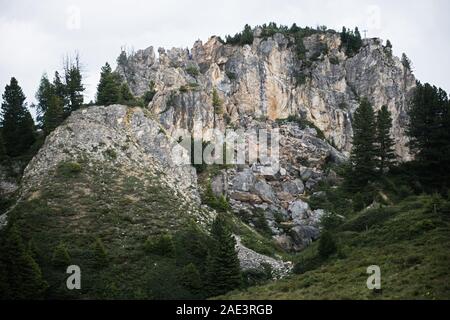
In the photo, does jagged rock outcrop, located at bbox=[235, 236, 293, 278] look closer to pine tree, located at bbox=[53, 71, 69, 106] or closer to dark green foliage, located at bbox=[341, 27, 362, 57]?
pine tree, located at bbox=[53, 71, 69, 106]

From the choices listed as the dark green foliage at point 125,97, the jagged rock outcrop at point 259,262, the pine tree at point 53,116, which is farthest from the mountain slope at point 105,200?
the jagged rock outcrop at point 259,262

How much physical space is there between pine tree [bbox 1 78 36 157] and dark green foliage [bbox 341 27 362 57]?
80.4 meters

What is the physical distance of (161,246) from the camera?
1927 inches

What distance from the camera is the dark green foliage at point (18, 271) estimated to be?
37.8 metres

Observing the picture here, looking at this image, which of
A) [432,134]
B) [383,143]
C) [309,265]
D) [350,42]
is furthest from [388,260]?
[350,42]

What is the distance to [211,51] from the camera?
386 ft

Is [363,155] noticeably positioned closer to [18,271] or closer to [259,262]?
[259,262]

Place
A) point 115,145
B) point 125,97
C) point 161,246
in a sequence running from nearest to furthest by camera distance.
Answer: point 161,246 < point 115,145 < point 125,97

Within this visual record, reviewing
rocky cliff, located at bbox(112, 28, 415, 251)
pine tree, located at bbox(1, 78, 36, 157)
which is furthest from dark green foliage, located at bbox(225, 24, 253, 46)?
pine tree, located at bbox(1, 78, 36, 157)

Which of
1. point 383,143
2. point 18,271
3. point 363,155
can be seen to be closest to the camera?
point 18,271

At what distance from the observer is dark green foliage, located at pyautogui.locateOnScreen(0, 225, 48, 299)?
37.8 metres

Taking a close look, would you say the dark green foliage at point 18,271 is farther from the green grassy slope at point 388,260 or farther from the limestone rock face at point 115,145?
the limestone rock face at point 115,145

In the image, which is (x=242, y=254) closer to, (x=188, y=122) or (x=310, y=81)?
(x=188, y=122)

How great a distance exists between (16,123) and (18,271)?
37560 mm
